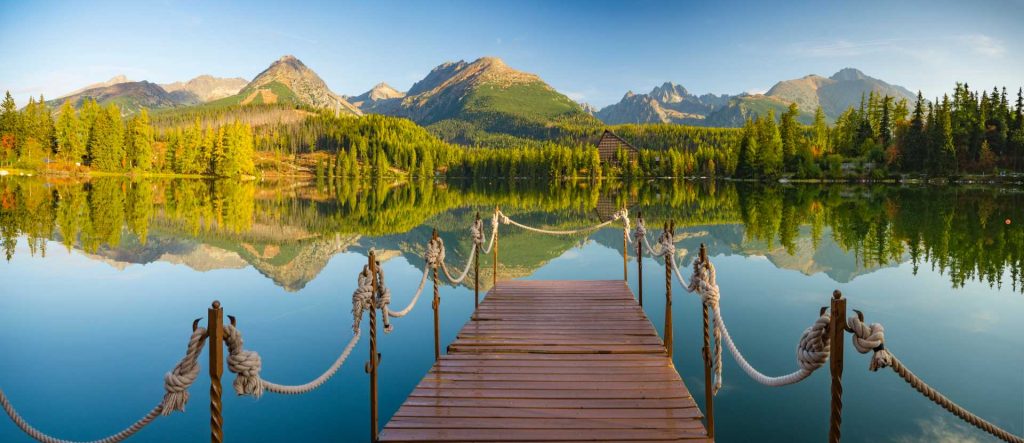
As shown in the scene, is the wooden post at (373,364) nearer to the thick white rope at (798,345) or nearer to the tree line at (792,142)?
the thick white rope at (798,345)

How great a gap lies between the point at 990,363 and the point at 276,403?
44.5 feet

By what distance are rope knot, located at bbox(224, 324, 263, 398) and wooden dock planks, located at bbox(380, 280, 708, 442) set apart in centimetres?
243

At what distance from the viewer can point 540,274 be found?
74.3 feet

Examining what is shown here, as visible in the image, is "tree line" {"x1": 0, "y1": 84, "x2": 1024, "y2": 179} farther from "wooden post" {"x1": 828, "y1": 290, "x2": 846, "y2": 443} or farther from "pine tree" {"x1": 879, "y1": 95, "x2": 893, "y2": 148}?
"wooden post" {"x1": 828, "y1": 290, "x2": 846, "y2": 443}

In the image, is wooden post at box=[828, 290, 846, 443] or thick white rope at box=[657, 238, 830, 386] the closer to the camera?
wooden post at box=[828, 290, 846, 443]

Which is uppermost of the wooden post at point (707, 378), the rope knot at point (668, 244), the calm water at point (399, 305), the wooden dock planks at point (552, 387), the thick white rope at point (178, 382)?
the rope knot at point (668, 244)

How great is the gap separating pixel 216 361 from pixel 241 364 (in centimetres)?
23

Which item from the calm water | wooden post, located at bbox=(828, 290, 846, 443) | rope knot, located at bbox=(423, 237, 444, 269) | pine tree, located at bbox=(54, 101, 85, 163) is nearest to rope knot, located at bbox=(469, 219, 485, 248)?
the calm water

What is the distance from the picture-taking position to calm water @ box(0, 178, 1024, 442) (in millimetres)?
8805

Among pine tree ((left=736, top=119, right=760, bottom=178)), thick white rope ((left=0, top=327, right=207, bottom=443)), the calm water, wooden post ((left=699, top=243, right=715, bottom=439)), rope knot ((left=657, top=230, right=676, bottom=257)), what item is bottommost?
the calm water

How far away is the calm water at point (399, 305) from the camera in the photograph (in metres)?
8.80

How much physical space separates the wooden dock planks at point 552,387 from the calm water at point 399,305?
121cm

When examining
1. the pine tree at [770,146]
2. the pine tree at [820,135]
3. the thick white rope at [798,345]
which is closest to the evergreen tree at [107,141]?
the pine tree at [770,146]

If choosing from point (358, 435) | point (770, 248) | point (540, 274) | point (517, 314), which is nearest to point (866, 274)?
point (770, 248)
